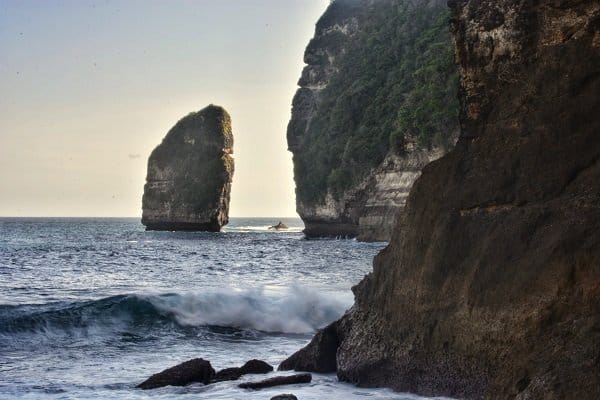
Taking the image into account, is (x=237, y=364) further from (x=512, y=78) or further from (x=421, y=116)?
(x=421, y=116)

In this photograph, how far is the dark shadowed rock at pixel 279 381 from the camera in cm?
973

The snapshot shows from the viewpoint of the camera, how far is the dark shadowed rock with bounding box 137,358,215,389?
1036 centimetres

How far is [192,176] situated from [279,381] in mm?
101049

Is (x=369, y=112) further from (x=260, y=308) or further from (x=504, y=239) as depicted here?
(x=504, y=239)

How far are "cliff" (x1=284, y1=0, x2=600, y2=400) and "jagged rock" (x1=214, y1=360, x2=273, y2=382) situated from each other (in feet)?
5.46

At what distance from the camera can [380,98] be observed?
229 feet

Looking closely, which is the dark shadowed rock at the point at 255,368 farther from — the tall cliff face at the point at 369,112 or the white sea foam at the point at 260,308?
the tall cliff face at the point at 369,112

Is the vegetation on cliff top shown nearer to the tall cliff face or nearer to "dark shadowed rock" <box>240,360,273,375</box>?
the tall cliff face

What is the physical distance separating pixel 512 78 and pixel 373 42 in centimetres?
7154

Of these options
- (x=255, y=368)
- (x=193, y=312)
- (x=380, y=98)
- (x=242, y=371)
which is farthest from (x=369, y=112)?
(x=242, y=371)

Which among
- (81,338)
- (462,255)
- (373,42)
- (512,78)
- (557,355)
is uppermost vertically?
(373,42)

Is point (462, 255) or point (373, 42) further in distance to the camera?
point (373, 42)

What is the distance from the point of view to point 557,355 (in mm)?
6320

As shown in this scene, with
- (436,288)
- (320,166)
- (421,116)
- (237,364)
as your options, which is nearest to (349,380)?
(436,288)
